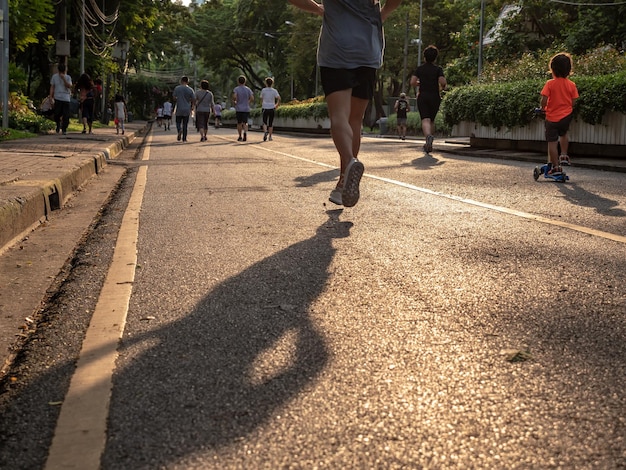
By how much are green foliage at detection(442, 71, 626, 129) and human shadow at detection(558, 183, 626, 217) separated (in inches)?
168

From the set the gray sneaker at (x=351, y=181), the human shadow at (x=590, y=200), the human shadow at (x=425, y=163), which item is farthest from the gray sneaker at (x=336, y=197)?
the human shadow at (x=425, y=163)

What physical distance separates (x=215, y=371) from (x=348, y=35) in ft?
12.4

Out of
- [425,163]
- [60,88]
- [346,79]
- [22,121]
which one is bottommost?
[425,163]

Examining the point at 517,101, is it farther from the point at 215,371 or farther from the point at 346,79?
the point at 215,371

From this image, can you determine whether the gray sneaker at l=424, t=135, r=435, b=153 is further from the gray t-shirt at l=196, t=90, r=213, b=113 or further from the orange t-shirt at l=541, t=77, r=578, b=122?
the gray t-shirt at l=196, t=90, r=213, b=113

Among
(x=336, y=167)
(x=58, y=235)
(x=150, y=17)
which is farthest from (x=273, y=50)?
(x=58, y=235)

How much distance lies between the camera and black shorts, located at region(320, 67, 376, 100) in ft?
18.9

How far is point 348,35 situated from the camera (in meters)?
5.77

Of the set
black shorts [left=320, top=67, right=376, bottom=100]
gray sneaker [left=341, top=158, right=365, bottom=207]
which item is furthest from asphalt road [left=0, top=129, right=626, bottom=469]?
black shorts [left=320, top=67, right=376, bottom=100]

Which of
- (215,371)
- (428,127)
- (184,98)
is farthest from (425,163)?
(184,98)

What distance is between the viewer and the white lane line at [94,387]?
192cm

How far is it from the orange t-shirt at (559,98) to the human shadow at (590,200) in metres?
1.42

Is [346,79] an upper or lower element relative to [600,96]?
lower

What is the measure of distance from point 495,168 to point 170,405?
8652 millimetres
